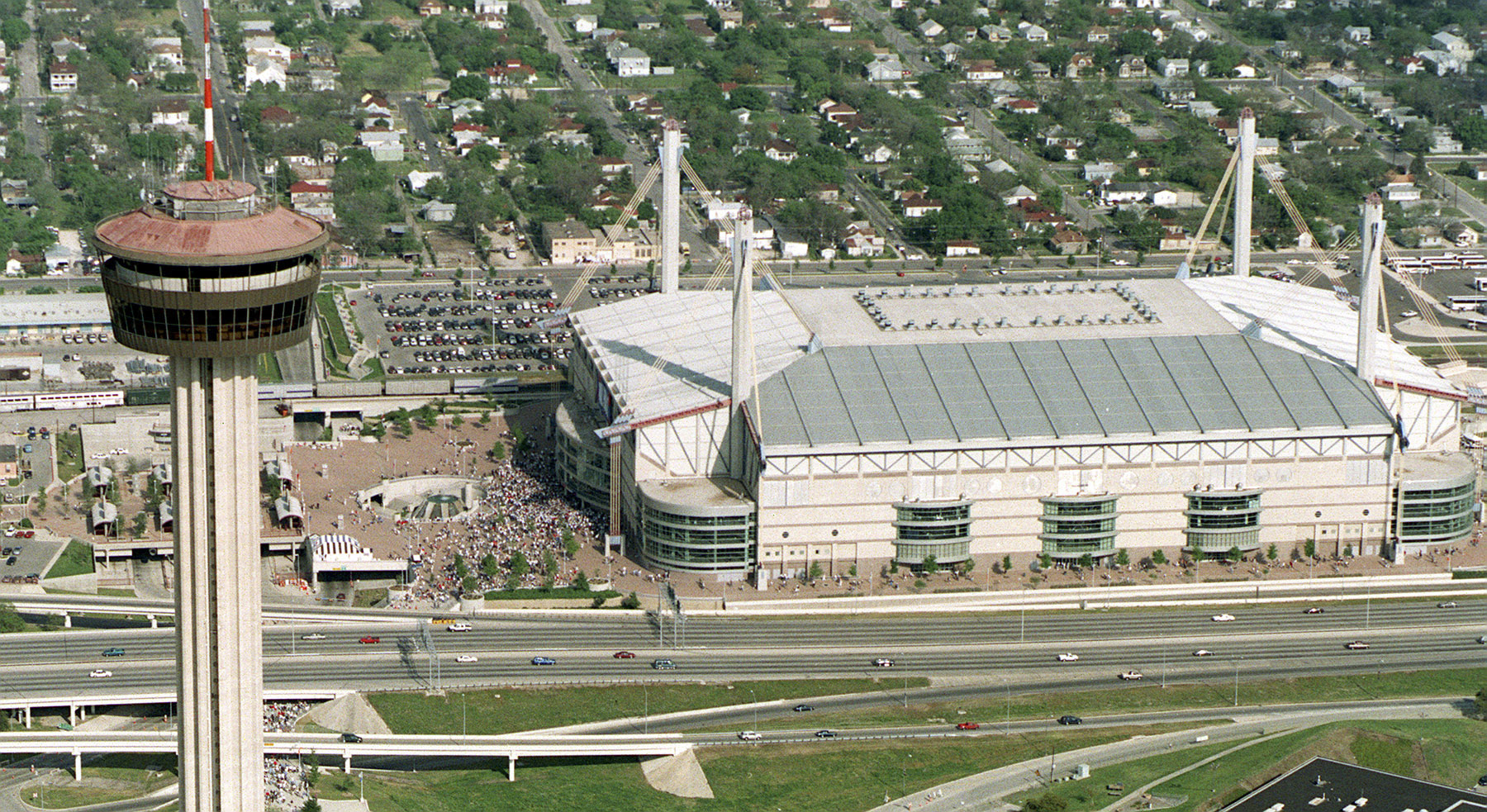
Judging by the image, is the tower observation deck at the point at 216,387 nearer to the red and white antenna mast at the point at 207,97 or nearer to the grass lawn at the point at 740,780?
the red and white antenna mast at the point at 207,97

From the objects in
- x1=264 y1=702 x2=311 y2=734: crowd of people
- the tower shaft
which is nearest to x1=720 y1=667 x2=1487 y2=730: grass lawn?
x1=264 y1=702 x2=311 y2=734: crowd of people

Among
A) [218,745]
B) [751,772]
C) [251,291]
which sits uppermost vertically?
[251,291]

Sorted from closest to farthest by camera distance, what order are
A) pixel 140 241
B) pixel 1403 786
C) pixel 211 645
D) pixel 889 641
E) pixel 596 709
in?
pixel 140 241 → pixel 211 645 → pixel 1403 786 → pixel 596 709 → pixel 889 641

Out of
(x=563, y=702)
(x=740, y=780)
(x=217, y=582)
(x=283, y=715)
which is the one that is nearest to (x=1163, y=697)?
(x=740, y=780)

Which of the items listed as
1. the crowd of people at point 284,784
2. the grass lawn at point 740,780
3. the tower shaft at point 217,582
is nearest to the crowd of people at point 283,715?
the crowd of people at point 284,784

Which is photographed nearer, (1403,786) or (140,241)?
(140,241)

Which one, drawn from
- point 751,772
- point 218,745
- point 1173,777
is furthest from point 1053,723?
point 218,745

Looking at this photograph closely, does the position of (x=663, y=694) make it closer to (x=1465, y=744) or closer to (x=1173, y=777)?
(x=1173, y=777)
